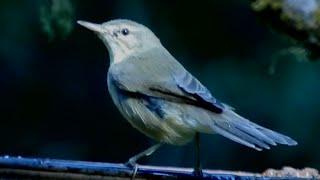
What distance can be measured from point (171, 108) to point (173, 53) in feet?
12.2

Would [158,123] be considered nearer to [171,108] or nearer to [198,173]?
[171,108]

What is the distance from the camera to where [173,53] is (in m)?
10.4

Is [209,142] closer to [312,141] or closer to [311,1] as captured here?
[312,141]

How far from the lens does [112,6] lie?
10.7 meters

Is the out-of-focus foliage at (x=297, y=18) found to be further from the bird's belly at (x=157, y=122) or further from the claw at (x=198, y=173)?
the bird's belly at (x=157, y=122)

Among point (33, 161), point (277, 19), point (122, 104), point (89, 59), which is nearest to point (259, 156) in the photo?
point (89, 59)

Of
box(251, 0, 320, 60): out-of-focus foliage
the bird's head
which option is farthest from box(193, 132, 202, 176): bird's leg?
box(251, 0, 320, 60): out-of-focus foliage

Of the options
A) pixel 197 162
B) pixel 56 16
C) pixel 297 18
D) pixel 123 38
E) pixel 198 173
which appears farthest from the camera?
pixel 56 16

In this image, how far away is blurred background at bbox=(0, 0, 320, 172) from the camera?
10.0 meters

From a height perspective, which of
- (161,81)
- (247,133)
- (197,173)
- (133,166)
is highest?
(161,81)

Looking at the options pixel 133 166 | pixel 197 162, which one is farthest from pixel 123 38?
pixel 133 166

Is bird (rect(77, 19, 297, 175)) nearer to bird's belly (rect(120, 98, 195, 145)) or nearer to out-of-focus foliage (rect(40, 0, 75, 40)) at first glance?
bird's belly (rect(120, 98, 195, 145))

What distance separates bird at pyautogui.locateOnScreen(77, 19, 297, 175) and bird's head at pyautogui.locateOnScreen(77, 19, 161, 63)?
6cm

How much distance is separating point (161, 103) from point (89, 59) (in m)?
4.37
